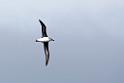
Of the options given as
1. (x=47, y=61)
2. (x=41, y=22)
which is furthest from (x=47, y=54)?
(x=41, y=22)

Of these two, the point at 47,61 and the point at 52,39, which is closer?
the point at 47,61

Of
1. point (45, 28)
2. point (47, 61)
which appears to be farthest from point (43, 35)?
point (47, 61)

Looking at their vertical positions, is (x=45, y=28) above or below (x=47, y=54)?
above

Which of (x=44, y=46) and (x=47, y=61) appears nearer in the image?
(x=47, y=61)

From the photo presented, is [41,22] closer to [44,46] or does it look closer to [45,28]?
[45,28]

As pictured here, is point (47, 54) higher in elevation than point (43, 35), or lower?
lower

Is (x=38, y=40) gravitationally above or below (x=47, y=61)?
above

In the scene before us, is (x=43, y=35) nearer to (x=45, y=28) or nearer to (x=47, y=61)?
(x=45, y=28)
